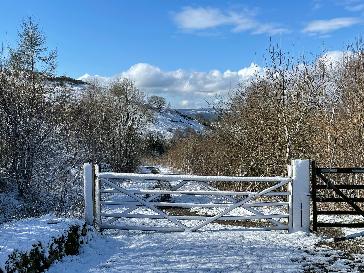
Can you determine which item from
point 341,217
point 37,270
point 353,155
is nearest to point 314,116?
point 353,155

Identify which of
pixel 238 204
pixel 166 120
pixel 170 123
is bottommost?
pixel 238 204

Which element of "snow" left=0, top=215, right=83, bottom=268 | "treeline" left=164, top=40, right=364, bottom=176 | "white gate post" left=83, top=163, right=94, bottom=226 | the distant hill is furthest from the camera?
the distant hill

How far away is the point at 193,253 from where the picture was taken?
8.62 m

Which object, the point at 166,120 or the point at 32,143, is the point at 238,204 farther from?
the point at 166,120

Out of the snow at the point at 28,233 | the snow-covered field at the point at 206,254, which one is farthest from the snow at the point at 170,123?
the snow at the point at 28,233

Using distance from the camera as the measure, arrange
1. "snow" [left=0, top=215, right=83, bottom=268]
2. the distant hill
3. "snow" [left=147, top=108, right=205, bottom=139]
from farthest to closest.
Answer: "snow" [left=147, top=108, right=205, bottom=139] < the distant hill < "snow" [left=0, top=215, right=83, bottom=268]

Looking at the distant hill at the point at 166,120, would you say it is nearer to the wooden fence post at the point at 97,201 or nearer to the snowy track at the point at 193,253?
the wooden fence post at the point at 97,201

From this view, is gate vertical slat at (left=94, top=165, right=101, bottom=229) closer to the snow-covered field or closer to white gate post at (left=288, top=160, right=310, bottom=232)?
the snow-covered field

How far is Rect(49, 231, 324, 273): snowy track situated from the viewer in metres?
7.75

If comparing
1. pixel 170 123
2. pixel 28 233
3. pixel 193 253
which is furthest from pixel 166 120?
pixel 28 233

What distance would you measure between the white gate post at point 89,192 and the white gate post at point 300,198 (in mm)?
4756

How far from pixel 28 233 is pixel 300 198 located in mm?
6069

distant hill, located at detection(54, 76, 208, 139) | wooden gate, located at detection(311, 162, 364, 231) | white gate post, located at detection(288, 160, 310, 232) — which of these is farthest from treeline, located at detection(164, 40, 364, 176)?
distant hill, located at detection(54, 76, 208, 139)

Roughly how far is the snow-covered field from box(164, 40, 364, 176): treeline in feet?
24.6
